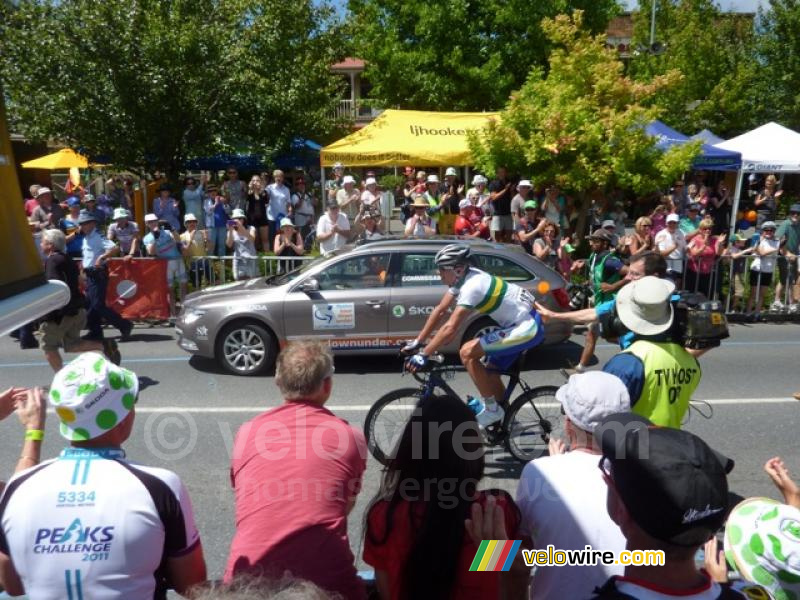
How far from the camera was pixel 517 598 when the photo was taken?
2.71 meters

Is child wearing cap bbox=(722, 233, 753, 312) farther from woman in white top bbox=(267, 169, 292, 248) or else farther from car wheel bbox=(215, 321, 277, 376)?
woman in white top bbox=(267, 169, 292, 248)

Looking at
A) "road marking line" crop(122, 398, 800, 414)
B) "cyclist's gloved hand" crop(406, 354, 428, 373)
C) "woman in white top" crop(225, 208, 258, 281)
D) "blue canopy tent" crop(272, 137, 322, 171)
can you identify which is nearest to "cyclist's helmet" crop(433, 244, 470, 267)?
"cyclist's gloved hand" crop(406, 354, 428, 373)

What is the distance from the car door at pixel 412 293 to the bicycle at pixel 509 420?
3218 millimetres

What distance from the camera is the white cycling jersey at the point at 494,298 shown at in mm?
6281

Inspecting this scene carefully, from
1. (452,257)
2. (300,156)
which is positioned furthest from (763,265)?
(300,156)

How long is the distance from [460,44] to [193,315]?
20225 mm

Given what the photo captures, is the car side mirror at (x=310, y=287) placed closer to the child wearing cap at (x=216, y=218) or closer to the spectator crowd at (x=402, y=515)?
the child wearing cap at (x=216, y=218)

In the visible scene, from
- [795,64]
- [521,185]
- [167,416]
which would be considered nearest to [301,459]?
[167,416]

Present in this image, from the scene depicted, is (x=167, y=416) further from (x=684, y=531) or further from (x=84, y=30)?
(x=84, y=30)

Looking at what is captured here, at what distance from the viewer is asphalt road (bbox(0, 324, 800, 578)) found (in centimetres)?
620

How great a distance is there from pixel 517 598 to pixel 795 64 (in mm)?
32001

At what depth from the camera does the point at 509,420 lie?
6590 mm

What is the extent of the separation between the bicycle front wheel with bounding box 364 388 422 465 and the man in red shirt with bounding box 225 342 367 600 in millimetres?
3069

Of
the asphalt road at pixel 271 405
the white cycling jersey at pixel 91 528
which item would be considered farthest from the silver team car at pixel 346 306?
the white cycling jersey at pixel 91 528
